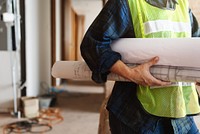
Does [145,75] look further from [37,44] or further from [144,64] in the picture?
[37,44]

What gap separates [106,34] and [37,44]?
324cm

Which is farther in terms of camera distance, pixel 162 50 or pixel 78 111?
pixel 78 111

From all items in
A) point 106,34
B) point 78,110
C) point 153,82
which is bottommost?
point 78,110

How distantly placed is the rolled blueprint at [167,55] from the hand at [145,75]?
1 cm

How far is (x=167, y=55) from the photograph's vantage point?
66cm

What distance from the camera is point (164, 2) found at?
2.50 ft

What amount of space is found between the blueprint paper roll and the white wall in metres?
2.77

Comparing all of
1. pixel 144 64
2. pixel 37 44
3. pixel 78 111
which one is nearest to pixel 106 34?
pixel 144 64

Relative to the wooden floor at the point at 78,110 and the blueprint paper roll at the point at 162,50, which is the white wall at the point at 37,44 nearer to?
the wooden floor at the point at 78,110

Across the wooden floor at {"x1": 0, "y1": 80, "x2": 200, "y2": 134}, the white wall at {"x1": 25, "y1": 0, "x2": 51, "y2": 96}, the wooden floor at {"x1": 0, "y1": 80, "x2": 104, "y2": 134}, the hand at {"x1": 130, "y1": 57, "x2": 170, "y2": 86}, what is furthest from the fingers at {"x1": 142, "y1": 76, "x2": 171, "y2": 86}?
the white wall at {"x1": 25, "y1": 0, "x2": 51, "y2": 96}

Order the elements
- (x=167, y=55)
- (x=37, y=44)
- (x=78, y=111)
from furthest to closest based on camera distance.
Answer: (x=37, y=44), (x=78, y=111), (x=167, y=55)

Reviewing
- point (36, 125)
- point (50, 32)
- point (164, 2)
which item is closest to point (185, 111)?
point (164, 2)

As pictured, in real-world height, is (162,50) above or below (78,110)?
above

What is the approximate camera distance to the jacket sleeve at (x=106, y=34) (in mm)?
701
